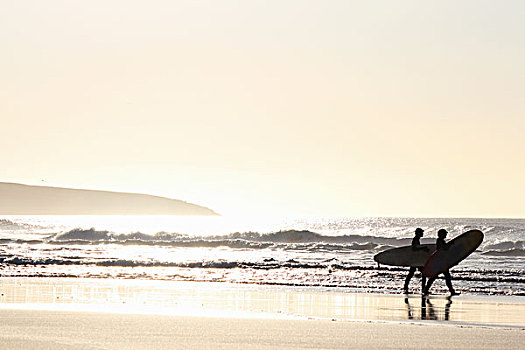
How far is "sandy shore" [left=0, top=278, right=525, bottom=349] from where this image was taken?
36.3ft

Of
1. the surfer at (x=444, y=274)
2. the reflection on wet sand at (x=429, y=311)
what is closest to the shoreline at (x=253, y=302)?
the reflection on wet sand at (x=429, y=311)

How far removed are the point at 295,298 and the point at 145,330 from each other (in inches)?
246

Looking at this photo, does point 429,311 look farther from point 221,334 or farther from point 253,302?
point 221,334

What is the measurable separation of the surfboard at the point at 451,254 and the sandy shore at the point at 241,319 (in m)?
1.68

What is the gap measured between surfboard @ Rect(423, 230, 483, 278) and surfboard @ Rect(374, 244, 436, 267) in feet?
1.21

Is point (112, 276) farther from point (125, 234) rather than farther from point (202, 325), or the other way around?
point (125, 234)

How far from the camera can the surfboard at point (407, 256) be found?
20719 millimetres

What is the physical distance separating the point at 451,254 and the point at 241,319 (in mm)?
8919

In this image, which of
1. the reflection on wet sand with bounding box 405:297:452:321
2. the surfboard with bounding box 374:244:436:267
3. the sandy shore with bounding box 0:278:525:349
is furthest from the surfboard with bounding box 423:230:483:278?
the reflection on wet sand with bounding box 405:297:452:321

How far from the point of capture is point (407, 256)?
22.5 meters

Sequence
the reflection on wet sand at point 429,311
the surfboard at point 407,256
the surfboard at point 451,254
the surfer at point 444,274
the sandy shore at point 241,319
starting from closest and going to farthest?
the sandy shore at point 241,319
the reflection on wet sand at point 429,311
the surfer at point 444,274
the surfboard at point 451,254
the surfboard at point 407,256

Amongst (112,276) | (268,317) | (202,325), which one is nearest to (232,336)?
(202,325)

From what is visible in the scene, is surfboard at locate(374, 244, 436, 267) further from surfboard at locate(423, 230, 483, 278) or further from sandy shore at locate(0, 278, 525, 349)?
sandy shore at locate(0, 278, 525, 349)

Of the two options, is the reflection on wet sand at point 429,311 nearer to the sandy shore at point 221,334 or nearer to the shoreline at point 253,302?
the shoreline at point 253,302
